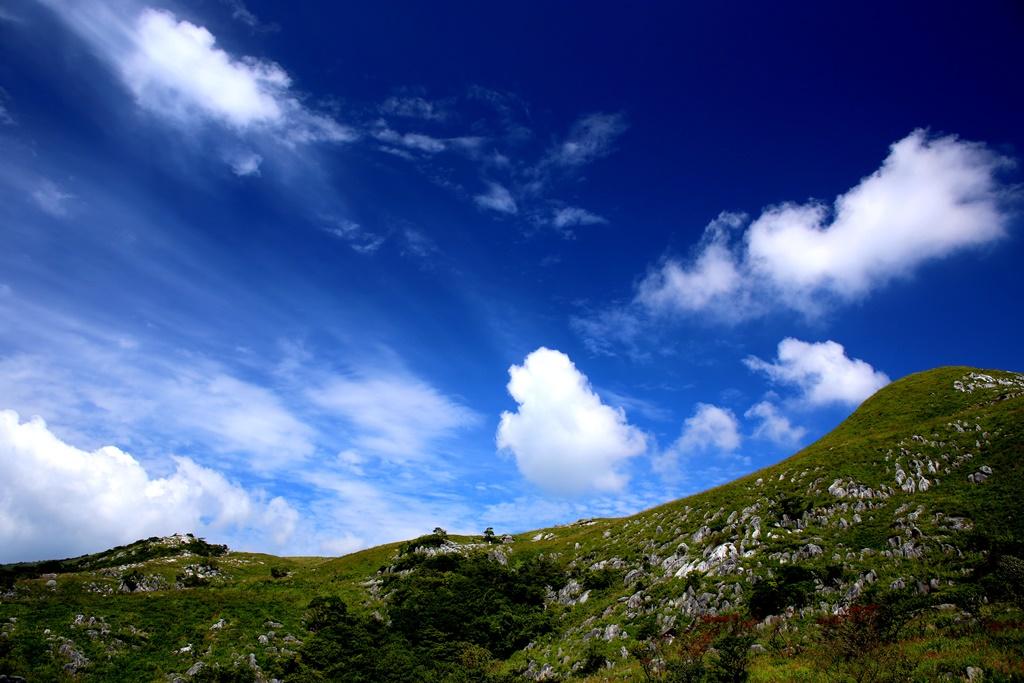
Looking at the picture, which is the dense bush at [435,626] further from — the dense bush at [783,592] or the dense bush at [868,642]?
the dense bush at [868,642]

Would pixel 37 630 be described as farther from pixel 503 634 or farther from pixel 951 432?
pixel 951 432

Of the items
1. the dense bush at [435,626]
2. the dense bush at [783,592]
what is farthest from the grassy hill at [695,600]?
the dense bush at [435,626]

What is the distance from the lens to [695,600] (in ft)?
126

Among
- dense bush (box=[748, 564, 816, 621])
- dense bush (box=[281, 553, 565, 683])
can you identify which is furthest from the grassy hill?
dense bush (box=[281, 553, 565, 683])

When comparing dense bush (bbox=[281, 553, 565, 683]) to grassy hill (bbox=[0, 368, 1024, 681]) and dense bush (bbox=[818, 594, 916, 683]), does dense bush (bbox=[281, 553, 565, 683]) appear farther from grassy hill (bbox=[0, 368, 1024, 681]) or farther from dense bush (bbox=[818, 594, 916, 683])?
dense bush (bbox=[818, 594, 916, 683])

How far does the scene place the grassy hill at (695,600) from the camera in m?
26.7

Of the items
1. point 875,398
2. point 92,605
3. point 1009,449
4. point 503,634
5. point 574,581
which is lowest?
point 503,634

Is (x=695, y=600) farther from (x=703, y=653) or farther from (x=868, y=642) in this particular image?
(x=868, y=642)

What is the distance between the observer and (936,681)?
1961 centimetres

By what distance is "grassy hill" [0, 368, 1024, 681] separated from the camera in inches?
1049

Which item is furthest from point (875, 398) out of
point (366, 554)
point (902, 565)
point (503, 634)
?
point (366, 554)

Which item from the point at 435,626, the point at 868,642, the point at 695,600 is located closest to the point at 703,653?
the point at 695,600

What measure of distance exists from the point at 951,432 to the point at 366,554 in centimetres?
8103

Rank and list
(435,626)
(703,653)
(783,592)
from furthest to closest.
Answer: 1. (435,626)
2. (783,592)
3. (703,653)
